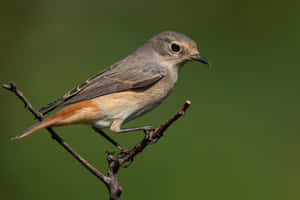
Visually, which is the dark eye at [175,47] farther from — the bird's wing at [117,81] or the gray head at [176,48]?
the bird's wing at [117,81]

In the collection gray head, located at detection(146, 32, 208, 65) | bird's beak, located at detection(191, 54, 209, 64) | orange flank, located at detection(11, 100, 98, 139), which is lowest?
bird's beak, located at detection(191, 54, 209, 64)

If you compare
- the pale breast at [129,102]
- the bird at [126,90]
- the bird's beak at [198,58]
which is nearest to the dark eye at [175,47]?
the bird at [126,90]

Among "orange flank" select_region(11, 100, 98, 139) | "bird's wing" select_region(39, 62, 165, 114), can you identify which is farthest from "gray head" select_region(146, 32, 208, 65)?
"orange flank" select_region(11, 100, 98, 139)

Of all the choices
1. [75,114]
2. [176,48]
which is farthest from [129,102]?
[176,48]

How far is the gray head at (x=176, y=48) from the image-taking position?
4625mm

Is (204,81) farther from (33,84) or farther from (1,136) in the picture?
(1,136)

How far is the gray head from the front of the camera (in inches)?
182

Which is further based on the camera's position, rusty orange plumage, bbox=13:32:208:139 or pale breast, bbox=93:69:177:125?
pale breast, bbox=93:69:177:125

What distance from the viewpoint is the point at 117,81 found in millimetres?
4473

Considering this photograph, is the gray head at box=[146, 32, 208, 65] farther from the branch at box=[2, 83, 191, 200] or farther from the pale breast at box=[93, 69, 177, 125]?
the branch at box=[2, 83, 191, 200]

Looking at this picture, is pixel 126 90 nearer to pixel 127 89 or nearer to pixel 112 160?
pixel 127 89

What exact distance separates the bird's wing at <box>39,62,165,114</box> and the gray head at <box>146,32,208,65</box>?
0.21 metres

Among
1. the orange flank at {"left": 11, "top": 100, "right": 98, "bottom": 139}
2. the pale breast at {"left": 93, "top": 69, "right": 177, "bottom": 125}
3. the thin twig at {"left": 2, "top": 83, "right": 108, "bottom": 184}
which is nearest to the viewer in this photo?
the thin twig at {"left": 2, "top": 83, "right": 108, "bottom": 184}

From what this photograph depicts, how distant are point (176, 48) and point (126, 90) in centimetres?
77
